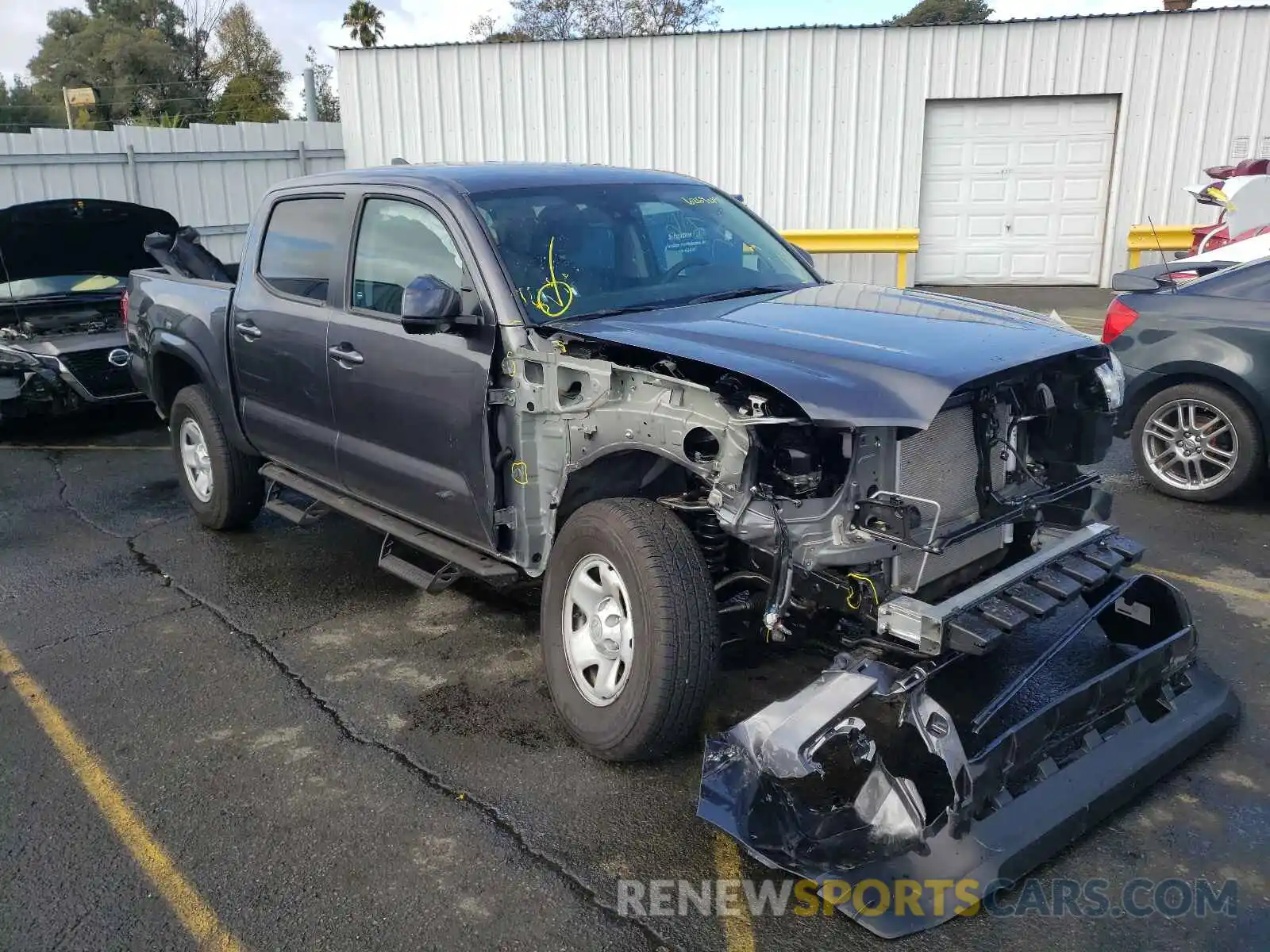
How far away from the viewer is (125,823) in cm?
340

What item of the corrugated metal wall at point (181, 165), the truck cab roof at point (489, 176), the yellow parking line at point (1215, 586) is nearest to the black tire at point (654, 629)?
the truck cab roof at point (489, 176)

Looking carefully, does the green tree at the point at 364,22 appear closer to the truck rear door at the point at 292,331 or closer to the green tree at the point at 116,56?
the green tree at the point at 116,56

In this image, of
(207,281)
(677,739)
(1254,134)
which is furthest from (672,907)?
(1254,134)

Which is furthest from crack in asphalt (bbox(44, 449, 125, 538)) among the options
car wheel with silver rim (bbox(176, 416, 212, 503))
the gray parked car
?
the gray parked car

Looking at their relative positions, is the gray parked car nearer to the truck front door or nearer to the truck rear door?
the truck front door

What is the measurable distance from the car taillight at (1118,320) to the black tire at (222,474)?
522cm

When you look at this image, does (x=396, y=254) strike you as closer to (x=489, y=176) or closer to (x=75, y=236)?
(x=489, y=176)

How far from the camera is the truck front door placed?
4000 millimetres

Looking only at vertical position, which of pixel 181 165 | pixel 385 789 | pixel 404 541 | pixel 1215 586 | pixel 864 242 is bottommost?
pixel 385 789

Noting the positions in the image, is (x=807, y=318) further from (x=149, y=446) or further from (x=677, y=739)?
(x=149, y=446)

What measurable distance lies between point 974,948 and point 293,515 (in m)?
3.98

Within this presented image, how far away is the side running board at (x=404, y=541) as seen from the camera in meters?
4.16

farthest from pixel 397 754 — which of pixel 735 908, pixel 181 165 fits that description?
pixel 181 165

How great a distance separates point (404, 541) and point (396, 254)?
4.07ft
